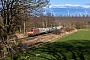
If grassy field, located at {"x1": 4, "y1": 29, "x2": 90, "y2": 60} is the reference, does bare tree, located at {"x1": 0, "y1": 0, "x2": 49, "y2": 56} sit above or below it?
above

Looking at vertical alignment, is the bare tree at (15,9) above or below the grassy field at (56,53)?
above

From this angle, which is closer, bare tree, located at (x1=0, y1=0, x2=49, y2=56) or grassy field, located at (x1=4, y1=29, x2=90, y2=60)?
grassy field, located at (x1=4, y1=29, x2=90, y2=60)

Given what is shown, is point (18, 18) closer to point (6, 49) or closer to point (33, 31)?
point (6, 49)

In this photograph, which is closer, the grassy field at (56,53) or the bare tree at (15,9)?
the grassy field at (56,53)

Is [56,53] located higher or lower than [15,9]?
lower

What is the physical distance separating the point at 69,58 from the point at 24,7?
5.07 m

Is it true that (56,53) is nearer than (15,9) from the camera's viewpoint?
No

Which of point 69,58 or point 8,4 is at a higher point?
point 8,4

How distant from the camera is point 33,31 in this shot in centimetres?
4738

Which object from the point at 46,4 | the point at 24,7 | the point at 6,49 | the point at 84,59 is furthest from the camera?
the point at 46,4

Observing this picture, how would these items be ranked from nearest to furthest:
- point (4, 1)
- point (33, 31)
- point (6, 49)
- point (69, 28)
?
point (6, 49), point (4, 1), point (33, 31), point (69, 28)

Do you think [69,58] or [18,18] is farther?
[18,18]

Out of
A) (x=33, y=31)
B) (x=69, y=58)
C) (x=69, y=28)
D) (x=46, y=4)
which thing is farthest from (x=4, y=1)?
(x=69, y=28)

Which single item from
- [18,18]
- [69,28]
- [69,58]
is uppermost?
[18,18]
